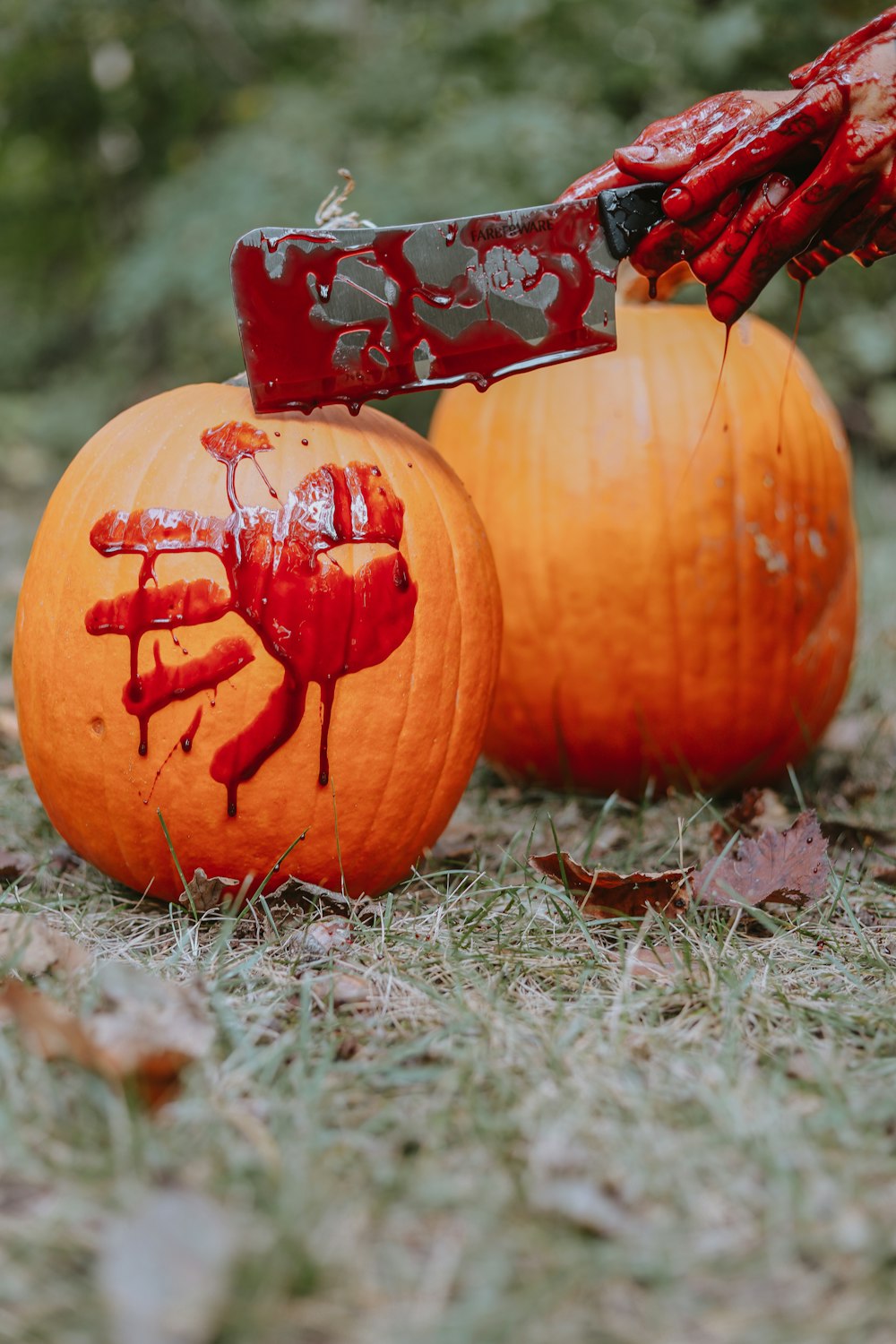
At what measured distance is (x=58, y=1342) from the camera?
0.98m

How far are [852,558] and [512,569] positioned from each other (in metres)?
0.86

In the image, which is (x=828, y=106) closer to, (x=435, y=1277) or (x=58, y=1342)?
(x=435, y=1277)

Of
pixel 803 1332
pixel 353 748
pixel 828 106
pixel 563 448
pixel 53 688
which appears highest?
pixel 828 106

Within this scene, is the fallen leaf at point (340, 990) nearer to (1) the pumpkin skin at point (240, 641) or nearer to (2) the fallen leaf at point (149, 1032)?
(2) the fallen leaf at point (149, 1032)

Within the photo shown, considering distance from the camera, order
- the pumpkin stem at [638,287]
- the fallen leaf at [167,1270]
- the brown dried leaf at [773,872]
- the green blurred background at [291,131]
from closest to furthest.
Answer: the fallen leaf at [167,1270] < the brown dried leaf at [773,872] < the pumpkin stem at [638,287] < the green blurred background at [291,131]


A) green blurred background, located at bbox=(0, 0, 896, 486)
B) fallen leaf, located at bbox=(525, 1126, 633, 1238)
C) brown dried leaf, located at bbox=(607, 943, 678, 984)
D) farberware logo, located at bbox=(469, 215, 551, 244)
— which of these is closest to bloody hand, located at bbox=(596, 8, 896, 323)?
farberware logo, located at bbox=(469, 215, 551, 244)

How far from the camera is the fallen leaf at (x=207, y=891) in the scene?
1854 millimetres

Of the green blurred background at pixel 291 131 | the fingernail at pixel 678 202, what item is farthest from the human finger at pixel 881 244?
the green blurred background at pixel 291 131

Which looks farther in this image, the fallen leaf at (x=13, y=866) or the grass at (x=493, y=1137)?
the fallen leaf at (x=13, y=866)

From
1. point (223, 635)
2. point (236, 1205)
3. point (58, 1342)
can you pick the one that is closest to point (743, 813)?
point (223, 635)

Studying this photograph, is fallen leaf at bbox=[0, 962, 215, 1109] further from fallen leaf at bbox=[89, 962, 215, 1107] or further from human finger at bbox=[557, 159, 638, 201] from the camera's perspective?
human finger at bbox=[557, 159, 638, 201]

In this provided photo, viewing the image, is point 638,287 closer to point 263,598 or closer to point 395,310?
point 395,310

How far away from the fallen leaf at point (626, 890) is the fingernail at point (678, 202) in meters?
1.06

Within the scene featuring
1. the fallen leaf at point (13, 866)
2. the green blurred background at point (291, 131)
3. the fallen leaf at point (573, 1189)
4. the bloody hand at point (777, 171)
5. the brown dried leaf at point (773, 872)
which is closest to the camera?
the fallen leaf at point (573, 1189)
